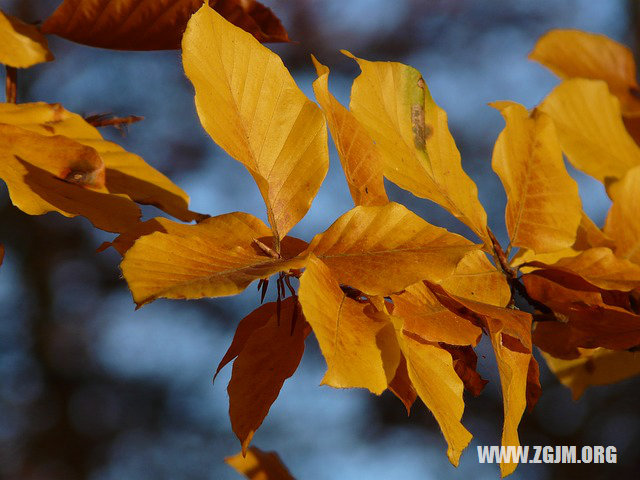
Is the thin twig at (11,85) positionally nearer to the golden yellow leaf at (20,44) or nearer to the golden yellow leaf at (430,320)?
the golden yellow leaf at (20,44)

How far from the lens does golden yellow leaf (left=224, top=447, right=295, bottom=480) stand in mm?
471

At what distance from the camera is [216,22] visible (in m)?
0.26

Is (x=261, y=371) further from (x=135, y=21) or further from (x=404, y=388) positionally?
(x=135, y=21)

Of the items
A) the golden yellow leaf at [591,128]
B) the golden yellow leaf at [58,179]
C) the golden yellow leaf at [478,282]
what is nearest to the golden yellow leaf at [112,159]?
the golden yellow leaf at [58,179]

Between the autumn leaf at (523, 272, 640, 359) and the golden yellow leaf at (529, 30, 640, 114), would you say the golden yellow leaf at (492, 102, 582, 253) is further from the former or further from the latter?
the golden yellow leaf at (529, 30, 640, 114)

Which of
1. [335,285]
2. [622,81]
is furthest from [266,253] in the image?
[622,81]

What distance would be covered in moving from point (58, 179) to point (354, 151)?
0.13 meters

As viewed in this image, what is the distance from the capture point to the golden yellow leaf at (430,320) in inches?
10.5

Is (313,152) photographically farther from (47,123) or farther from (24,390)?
(24,390)

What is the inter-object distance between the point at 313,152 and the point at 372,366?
0.09m

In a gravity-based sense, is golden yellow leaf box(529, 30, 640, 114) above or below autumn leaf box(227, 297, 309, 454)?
above

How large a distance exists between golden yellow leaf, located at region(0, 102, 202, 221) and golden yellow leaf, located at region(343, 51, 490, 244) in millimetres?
100

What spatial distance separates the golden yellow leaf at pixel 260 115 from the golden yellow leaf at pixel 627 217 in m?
0.19

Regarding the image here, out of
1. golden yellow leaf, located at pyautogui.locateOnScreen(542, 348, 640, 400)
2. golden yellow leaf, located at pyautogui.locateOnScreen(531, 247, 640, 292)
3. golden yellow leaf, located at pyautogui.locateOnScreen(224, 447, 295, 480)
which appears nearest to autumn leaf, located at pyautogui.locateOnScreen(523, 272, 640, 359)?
golden yellow leaf, located at pyautogui.locateOnScreen(531, 247, 640, 292)
